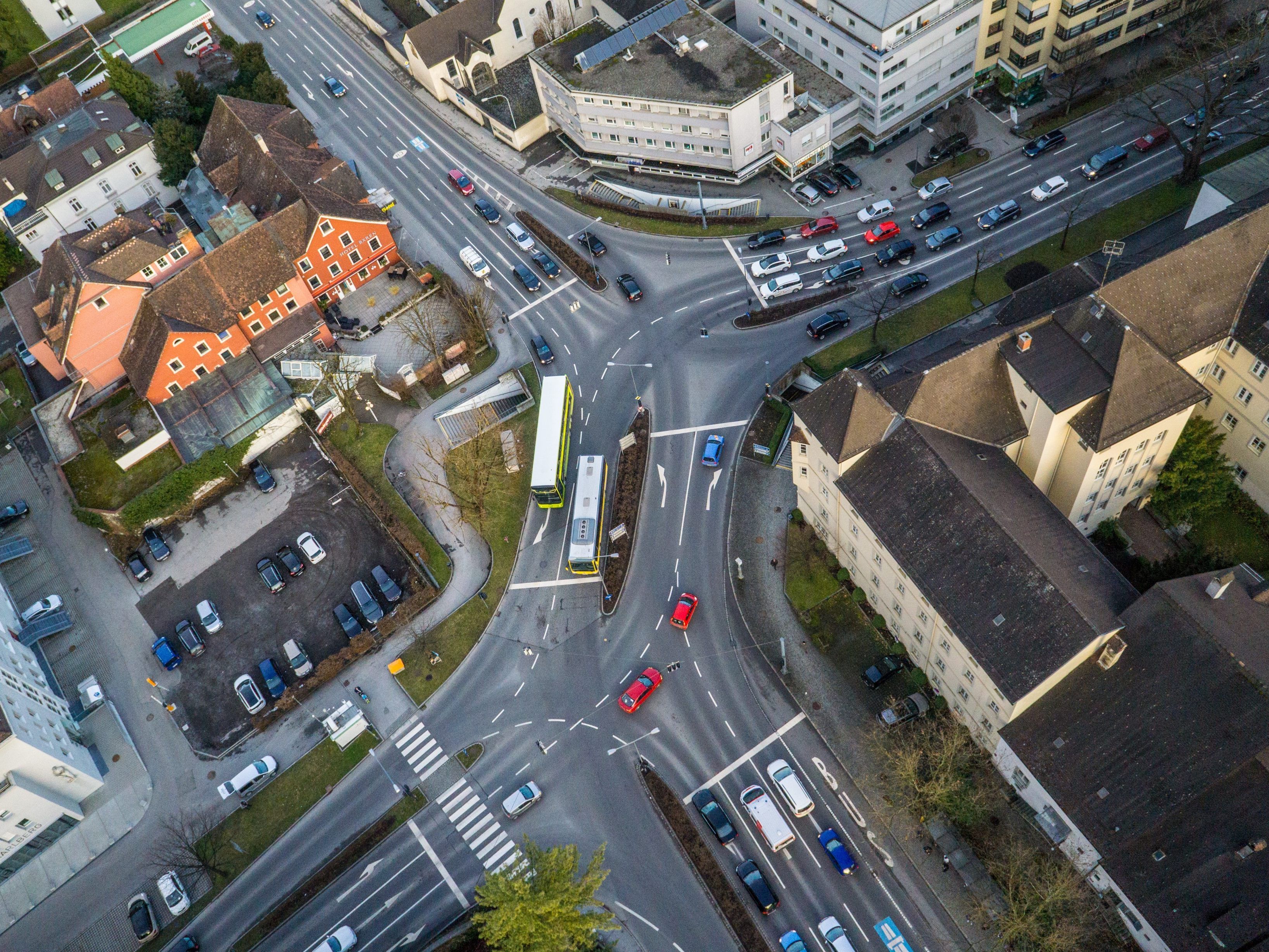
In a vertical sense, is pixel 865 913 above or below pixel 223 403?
below

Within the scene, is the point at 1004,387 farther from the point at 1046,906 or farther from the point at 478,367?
the point at 478,367

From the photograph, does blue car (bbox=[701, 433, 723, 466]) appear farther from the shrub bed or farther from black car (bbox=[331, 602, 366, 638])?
black car (bbox=[331, 602, 366, 638])

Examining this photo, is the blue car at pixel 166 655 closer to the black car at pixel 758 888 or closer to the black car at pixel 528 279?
the black car at pixel 528 279

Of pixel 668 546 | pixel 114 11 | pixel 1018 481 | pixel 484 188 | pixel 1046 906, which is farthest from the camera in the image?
pixel 114 11

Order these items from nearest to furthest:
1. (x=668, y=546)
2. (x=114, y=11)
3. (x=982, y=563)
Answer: (x=982, y=563) < (x=668, y=546) < (x=114, y=11)

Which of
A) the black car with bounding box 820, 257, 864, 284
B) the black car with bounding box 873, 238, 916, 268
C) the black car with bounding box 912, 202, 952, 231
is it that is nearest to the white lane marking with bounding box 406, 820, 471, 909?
the black car with bounding box 820, 257, 864, 284

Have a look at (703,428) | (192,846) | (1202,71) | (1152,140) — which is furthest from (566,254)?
(192,846)

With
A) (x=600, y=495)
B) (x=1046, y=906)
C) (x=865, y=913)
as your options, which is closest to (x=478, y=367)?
(x=600, y=495)
